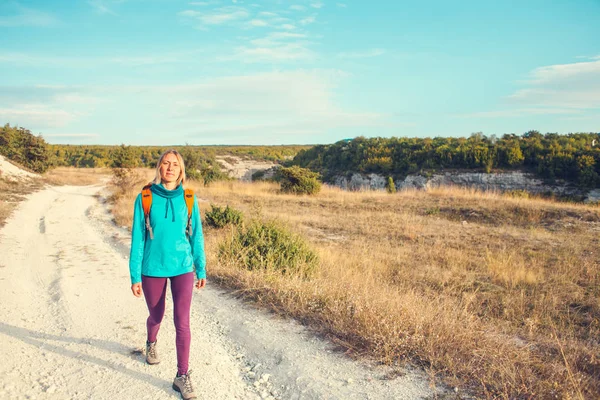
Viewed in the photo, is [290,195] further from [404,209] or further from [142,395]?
[142,395]

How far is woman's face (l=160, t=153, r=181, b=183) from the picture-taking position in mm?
3264

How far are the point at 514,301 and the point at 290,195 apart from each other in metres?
15.2

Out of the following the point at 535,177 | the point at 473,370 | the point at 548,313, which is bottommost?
the point at 548,313

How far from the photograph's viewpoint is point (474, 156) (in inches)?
941

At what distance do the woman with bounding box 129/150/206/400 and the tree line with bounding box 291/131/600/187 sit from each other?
21.8 metres

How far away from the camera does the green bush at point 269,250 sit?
269 inches

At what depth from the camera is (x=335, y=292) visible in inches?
194

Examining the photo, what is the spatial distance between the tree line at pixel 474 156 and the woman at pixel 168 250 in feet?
71.4

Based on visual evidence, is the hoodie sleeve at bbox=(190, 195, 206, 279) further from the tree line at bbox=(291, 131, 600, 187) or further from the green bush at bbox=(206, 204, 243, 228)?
the tree line at bbox=(291, 131, 600, 187)

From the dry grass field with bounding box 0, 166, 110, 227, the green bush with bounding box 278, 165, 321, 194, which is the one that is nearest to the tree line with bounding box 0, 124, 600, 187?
the dry grass field with bounding box 0, 166, 110, 227

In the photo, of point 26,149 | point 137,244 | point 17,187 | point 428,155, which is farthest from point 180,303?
point 26,149

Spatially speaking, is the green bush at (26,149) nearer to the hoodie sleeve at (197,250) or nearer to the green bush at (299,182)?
the green bush at (299,182)

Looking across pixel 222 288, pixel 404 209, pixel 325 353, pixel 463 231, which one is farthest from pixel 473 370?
pixel 404 209

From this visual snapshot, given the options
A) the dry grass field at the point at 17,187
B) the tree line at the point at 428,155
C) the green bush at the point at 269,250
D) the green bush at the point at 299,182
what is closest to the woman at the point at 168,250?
the green bush at the point at 269,250
